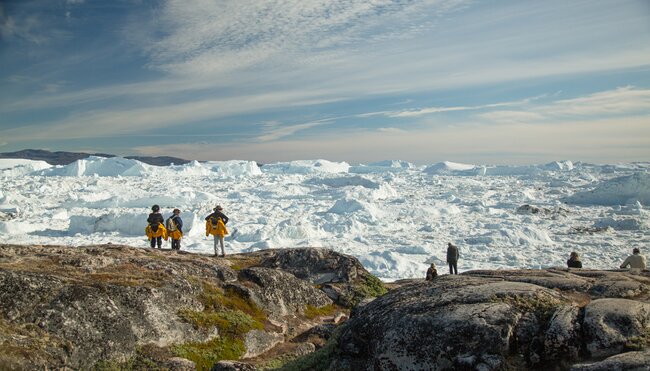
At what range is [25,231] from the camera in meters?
38.9

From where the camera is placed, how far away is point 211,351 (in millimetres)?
8078

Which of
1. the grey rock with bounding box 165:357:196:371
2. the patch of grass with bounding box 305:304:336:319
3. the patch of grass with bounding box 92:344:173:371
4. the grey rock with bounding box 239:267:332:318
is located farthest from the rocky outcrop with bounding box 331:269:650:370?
the patch of grass with bounding box 305:304:336:319

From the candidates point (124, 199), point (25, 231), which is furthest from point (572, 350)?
point (124, 199)

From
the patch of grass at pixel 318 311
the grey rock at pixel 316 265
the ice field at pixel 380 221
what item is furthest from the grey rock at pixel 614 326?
the ice field at pixel 380 221

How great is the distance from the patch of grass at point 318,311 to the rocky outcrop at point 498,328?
500 centimetres

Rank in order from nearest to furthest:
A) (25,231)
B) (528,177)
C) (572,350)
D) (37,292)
A: (572,350) < (37,292) < (25,231) < (528,177)

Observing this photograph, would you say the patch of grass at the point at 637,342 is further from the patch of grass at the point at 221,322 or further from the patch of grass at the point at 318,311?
the patch of grass at the point at 318,311

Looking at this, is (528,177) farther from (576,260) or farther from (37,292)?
(37,292)

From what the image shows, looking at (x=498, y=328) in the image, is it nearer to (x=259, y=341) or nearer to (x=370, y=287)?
(x=259, y=341)

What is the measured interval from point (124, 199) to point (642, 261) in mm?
58649

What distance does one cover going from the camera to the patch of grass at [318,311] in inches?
438

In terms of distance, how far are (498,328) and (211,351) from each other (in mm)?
5469

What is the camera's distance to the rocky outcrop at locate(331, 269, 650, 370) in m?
4.67

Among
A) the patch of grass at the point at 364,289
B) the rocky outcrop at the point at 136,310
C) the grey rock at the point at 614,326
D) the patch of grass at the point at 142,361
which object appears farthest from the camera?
the patch of grass at the point at 364,289
